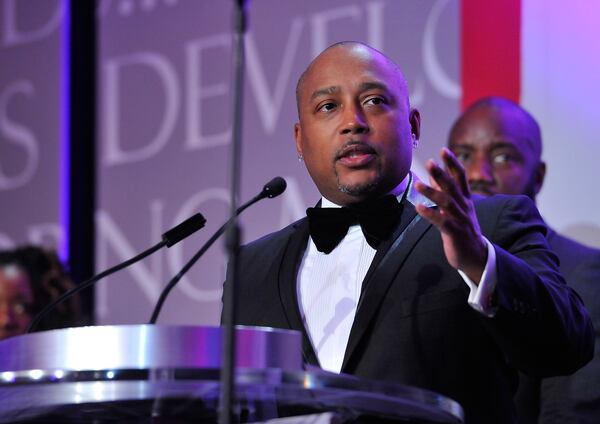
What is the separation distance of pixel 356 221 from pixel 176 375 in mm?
1089

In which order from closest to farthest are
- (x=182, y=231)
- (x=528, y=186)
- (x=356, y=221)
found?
1. (x=182, y=231)
2. (x=356, y=221)
3. (x=528, y=186)

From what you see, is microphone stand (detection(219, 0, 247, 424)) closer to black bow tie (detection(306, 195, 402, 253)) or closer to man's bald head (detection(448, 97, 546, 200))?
black bow tie (detection(306, 195, 402, 253))

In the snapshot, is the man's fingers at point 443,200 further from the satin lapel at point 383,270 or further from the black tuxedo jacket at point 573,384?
the black tuxedo jacket at point 573,384

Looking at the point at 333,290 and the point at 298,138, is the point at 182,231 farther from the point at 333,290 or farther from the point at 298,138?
the point at 298,138

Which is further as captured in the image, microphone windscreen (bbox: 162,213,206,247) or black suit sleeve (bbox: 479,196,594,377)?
microphone windscreen (bbox: 162,213,206,247)

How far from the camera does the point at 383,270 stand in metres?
2.17

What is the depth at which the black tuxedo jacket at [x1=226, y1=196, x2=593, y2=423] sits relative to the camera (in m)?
1.91

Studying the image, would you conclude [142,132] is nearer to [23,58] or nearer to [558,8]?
[23,58]

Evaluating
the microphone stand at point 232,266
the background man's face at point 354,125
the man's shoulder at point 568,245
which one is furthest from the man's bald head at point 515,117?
the microphone stand at point 232,266

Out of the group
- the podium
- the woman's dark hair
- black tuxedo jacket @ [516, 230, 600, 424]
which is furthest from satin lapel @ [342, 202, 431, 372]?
the woman's dark hair

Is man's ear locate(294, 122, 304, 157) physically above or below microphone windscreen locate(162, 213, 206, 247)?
above

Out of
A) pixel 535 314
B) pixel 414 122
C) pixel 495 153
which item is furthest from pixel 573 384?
pixel 535 314

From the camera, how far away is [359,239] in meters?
2.42

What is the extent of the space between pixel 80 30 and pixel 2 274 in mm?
1481
